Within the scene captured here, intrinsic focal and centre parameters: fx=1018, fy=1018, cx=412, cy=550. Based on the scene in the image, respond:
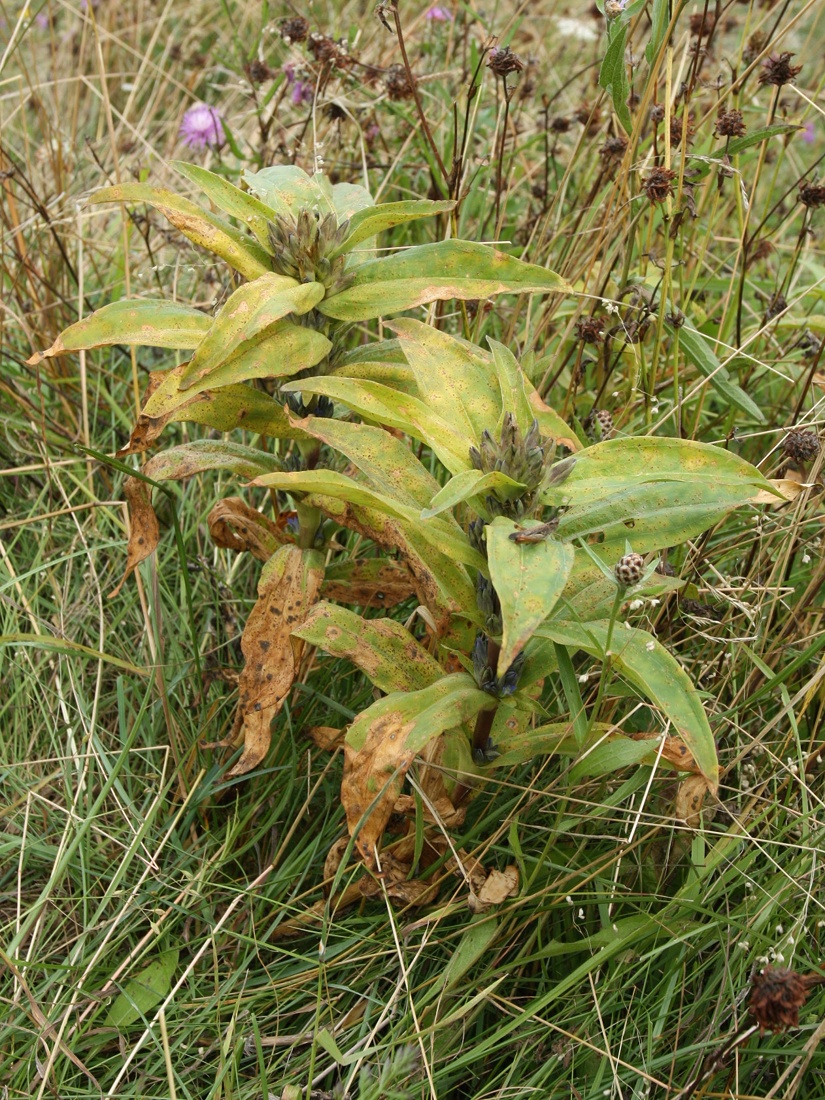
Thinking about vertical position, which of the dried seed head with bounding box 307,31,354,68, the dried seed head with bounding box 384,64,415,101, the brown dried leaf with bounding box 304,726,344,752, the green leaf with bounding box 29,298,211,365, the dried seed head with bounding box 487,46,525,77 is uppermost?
the dried seed head with bounding box 487,46,525,77

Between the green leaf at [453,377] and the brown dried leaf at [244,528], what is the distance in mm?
449

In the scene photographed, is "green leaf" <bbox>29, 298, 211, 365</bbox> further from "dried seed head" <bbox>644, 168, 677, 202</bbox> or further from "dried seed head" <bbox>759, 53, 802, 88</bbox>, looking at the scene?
"dried seed head" <bbox>759, 53, 802, 88</bbox>

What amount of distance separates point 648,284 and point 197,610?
3.87ft

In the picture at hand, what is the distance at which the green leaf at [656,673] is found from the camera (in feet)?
4.03

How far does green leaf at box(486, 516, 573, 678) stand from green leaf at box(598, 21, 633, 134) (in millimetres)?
827

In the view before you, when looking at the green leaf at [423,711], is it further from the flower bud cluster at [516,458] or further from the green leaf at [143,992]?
the green leaf at [143,992]

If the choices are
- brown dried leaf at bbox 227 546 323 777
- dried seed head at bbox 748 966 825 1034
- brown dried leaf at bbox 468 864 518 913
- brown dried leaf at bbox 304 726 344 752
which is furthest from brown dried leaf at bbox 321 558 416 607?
dried seed head at bbox 748 966 825 1034

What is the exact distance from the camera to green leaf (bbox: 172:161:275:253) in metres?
1.58

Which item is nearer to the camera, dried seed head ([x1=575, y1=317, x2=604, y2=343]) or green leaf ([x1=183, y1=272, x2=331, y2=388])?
green leaf ([x1=183, y1=272, x2=331, y2=388])

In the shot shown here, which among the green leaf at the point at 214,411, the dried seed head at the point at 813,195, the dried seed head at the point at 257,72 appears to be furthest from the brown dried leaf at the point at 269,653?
the dried seed head at the point at 257,72

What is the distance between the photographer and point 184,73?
13.4 ft

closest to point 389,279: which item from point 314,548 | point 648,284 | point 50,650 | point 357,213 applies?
point 357,213

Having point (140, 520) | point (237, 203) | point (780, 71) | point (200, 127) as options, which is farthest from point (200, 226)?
point (200, 127)

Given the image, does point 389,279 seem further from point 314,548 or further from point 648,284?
point 648,284
